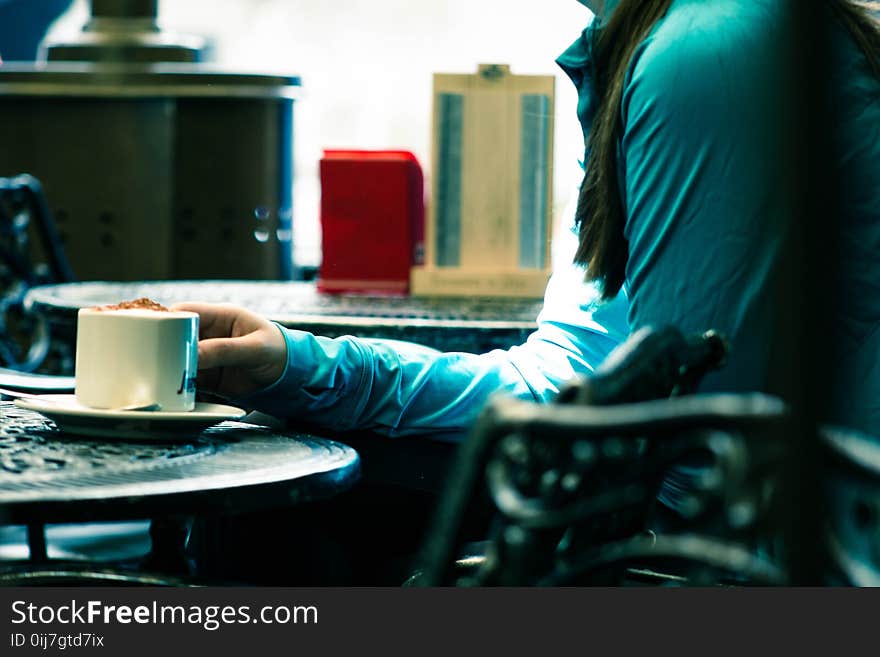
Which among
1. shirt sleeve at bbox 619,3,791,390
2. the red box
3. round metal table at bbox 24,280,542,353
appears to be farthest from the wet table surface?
the red box

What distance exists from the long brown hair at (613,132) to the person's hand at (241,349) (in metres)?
0.33

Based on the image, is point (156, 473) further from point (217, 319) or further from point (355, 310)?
point (355, 310)

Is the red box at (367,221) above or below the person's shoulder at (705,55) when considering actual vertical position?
below

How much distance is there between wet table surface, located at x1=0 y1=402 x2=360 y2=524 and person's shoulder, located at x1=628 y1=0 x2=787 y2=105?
436 millimetres

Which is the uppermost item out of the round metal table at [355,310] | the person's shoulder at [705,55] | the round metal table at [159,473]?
the person's shoulder at [705,55]

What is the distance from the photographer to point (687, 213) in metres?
1.22

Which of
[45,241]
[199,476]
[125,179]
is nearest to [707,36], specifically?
[199,476]

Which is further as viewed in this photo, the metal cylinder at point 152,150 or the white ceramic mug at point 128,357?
the metal cylinder at point 152,150

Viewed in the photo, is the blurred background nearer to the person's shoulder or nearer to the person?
the person

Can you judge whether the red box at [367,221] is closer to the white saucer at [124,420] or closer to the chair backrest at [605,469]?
the white saucer at [124,420]

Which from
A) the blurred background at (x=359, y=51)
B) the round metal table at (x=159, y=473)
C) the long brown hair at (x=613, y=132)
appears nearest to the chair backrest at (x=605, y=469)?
the round metal table at (x=159, y=473)

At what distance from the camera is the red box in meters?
2.34

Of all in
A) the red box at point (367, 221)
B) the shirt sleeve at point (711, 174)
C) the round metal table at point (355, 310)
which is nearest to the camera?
the shirt sleeve at point (711, 174)

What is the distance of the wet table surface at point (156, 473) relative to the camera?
3.03ft
